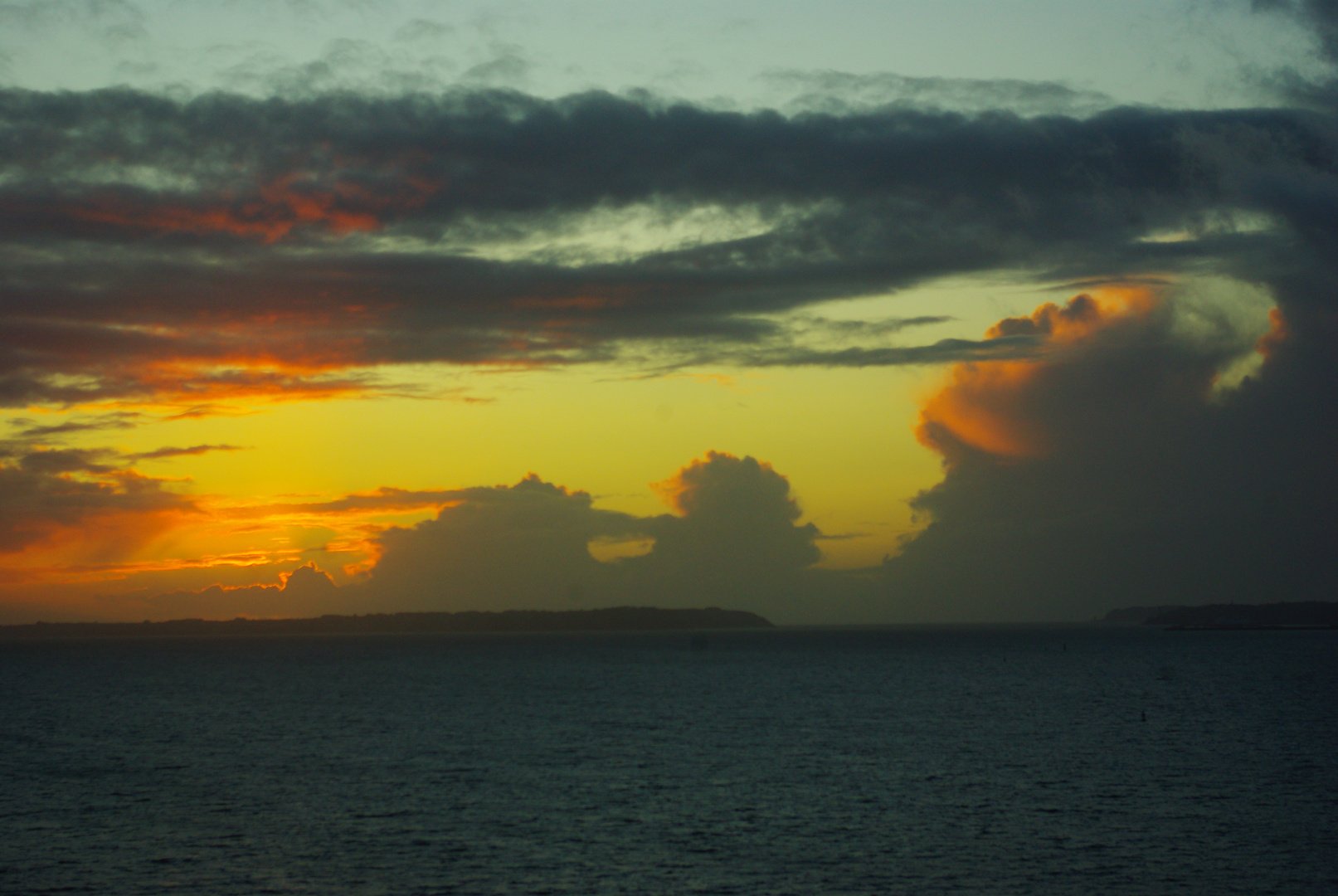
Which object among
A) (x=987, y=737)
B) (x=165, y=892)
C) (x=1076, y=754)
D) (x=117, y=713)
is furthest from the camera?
(x=117, y=713)

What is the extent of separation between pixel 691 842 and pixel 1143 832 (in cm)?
2326

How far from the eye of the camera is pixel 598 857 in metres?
52.2

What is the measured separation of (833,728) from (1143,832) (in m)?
52.4

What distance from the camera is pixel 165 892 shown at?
151 feet

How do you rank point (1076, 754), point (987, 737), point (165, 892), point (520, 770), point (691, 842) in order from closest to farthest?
point (165, 892), point (691, 842), point (520, 770), point (1076, 754), point (987, 737)

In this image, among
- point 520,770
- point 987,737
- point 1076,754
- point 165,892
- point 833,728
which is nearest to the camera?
point 165,892

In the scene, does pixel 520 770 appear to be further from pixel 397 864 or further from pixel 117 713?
pixel 117 713

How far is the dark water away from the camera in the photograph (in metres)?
48.6

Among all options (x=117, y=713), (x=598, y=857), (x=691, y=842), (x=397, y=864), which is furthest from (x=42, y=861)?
(x=117, y=713)

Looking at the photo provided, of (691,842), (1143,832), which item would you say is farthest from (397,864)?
(1143,832)

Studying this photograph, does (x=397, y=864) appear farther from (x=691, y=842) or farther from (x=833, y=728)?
(x=833, y=728)

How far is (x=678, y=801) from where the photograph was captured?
66812 millimetres

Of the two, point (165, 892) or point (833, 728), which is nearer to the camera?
point (165, 892)

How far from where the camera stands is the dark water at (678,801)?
48.6 metres
